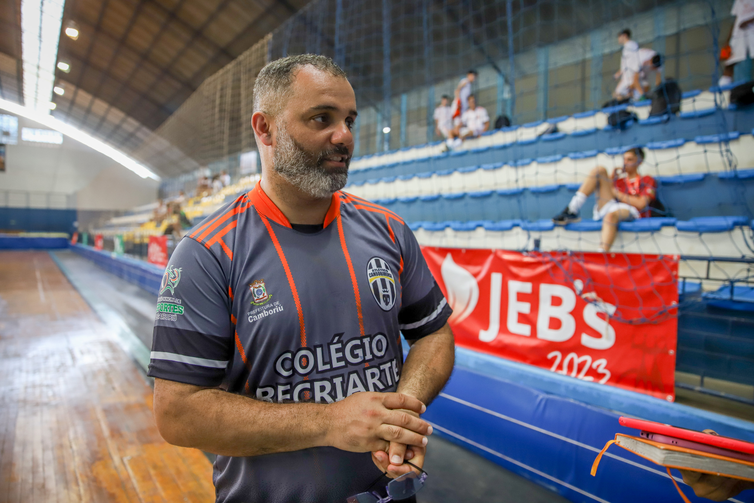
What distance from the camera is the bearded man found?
0.80m

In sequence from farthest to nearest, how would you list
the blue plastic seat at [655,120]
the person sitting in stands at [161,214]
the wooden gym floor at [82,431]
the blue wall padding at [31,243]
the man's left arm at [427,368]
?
the blue wall padding at [31,243] < the person sitting in stands at [161,214] < the blue plastic seat at [655,120] < the wooden gym floor at [82,431] < the man's left arm at [427,368]

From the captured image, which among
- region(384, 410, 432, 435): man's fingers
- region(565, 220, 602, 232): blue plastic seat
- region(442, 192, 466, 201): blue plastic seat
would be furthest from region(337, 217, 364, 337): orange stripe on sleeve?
region(442, 192, 466, 201): blue plastic seat

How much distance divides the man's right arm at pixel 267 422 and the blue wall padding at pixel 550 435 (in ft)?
5.71

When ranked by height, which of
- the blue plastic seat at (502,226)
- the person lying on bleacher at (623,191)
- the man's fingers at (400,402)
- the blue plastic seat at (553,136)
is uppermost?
the blue plastic seat at (553,136)

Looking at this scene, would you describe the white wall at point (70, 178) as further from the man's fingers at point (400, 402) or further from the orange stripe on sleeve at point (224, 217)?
the man's fingers at point (400, 402)

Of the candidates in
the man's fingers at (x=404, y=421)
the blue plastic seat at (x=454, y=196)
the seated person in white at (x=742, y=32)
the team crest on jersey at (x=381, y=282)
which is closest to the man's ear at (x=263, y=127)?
the team crest on jersey at (x=381, y=282)

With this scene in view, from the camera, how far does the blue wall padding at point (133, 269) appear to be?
7853 mm

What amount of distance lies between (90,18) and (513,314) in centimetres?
1893

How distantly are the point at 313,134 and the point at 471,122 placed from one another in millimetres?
6635

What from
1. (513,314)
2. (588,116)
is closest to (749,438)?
(513,314)

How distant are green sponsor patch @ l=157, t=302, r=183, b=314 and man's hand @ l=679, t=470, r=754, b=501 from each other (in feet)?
4.33

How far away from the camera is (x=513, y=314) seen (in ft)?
8.63

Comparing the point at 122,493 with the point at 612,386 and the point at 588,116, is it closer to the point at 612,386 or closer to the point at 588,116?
the point at 612,386

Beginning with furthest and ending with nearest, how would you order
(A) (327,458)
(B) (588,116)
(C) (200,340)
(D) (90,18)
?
(D) (90,18), (B) (588,116), (A) (327,458), (C) (200,340)
